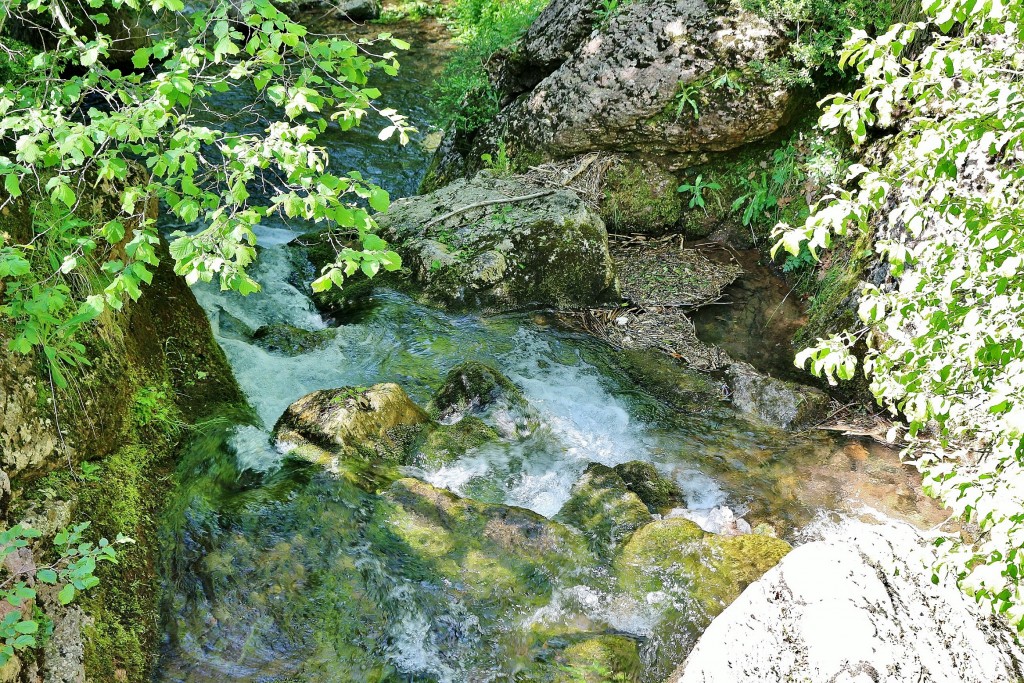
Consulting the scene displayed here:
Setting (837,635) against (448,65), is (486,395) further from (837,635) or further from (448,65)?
(448,65)

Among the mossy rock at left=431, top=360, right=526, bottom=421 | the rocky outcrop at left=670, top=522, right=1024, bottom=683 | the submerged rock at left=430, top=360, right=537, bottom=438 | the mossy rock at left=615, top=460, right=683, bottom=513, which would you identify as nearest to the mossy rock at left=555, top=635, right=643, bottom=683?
the rocky outcrop at left=670, top=522, right=1024, bottom=683

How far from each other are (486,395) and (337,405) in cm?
123

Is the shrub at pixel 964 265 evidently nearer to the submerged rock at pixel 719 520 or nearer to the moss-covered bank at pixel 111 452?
the submerged rock at pixel 719 520

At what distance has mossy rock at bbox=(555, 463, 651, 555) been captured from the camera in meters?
4.62

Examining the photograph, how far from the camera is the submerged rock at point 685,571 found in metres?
4.04

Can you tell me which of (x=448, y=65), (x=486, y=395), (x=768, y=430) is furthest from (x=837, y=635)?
(x=448, y=65)

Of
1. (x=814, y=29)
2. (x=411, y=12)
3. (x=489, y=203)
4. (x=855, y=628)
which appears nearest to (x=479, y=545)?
(x=855, y=628)

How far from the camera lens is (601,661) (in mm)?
3730

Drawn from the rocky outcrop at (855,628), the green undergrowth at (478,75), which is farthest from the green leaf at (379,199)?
the green undergrowth at (478,75)

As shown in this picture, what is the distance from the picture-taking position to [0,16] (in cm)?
318

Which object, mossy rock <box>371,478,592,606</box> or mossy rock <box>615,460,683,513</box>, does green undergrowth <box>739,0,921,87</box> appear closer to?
mossy rock <box>615,460,683,513</box>

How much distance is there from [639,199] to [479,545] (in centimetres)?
472

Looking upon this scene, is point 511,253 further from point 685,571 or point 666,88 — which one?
point 685,571

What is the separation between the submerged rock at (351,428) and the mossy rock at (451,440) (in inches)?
4.3
